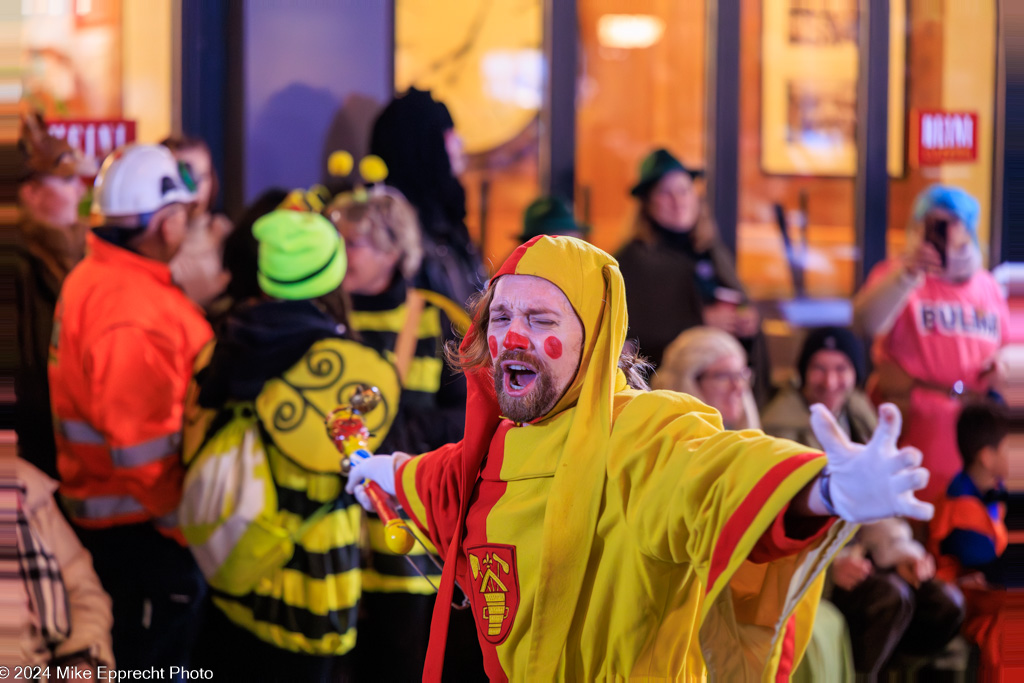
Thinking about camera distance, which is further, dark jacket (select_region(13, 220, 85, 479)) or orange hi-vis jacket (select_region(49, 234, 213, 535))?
dark jacket (select_region(13, 220, 85, 479))

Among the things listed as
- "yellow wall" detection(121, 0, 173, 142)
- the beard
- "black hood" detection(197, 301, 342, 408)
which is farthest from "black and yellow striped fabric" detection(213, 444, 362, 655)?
"yellow wall" detection(121, 0, 173, 142)

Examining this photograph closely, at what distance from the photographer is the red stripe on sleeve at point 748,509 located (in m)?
1.84

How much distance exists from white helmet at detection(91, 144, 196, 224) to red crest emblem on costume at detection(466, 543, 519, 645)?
7.10 feet

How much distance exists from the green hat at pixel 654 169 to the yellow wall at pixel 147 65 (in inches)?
92.3

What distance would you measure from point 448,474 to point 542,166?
4.06 meters

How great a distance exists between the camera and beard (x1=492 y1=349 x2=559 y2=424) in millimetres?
2221

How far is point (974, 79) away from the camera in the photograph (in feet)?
23.0

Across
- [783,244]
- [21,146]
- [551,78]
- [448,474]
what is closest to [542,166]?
[551,78]

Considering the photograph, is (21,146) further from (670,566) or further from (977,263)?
(977,263)

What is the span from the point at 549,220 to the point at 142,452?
2.25 metres

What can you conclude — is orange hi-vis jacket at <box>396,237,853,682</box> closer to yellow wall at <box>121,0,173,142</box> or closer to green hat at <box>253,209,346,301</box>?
green hat at <box>253,209,346,301</box>

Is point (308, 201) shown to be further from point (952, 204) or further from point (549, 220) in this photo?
point (952, 204)

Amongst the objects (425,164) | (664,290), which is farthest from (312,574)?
(664,290)

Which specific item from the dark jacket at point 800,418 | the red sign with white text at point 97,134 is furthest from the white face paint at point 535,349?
the red sign with white text at point 97,134
